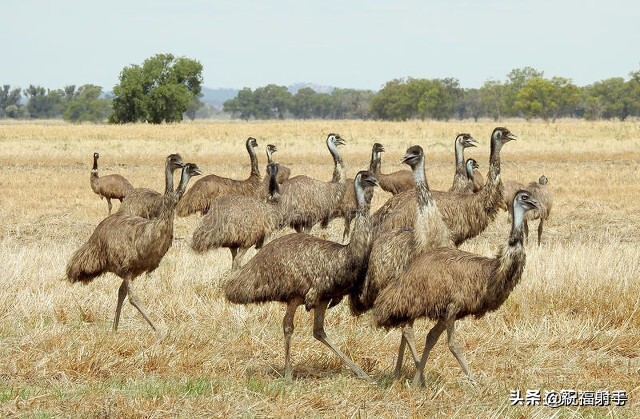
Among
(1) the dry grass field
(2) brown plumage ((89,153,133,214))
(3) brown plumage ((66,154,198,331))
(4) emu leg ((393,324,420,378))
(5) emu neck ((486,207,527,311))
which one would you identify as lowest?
(2) brown plumage ((89,153,133,214))

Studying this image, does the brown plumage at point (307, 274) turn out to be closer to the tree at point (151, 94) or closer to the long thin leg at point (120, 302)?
the long thin leg at point (120, 302)

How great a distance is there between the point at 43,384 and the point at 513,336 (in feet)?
12.5

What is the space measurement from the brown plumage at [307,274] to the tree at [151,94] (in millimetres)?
69435

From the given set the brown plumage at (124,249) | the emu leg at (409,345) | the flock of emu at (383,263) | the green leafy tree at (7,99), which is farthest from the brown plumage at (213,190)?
the green leafy tree at (7,99)

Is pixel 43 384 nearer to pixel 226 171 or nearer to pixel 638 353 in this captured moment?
pixel 638 353

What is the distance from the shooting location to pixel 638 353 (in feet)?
24.4

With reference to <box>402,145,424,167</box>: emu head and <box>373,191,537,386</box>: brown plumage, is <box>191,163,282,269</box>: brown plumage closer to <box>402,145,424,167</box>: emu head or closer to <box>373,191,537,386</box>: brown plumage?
<box>402,145,424,167</box>: emu head

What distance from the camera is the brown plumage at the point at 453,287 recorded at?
6164 mm

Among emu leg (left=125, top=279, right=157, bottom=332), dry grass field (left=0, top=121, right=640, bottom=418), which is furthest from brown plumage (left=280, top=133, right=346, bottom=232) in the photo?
emu leg (left=125, top=279, right=157, bottom=332)

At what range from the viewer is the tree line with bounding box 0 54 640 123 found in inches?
3004

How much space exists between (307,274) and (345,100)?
169091 millimetres

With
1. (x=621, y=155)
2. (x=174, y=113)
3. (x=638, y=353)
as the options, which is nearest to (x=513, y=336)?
(x=638, y=353)

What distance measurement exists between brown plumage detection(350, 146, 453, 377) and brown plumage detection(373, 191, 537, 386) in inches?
20.3

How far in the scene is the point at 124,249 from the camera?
8.30 meters
